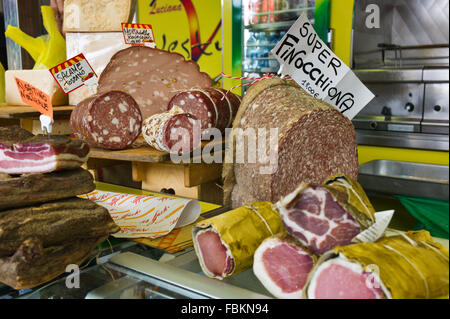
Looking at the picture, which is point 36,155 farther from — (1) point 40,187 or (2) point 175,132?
(2) point 175,132

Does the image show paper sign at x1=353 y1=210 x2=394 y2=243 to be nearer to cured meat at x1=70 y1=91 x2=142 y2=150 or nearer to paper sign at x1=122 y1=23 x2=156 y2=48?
cured meat at x1=70 y1=91 x2=142 y2=150

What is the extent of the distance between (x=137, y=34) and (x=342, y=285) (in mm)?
1849

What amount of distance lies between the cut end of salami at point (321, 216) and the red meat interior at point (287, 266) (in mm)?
48

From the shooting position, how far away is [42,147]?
3.80ft

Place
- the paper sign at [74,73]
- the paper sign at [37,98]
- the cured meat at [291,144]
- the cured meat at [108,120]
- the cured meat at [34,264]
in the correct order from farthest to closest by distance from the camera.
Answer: the paper sign at [74,73]
the cured meat at [108,120]
the paper sign at [37,98]
the cured meat at [291,144]
the cured meat at [34,264]

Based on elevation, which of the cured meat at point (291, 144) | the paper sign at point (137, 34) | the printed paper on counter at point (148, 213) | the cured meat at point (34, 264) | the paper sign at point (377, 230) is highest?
the paper sign at point (137, 34)

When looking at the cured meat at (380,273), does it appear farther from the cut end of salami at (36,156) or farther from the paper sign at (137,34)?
the paper sign at (137,34)

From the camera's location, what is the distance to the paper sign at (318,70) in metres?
1.43

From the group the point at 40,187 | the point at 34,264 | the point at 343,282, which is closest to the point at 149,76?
the point at 40,187

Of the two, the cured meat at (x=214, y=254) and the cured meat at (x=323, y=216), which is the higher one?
the cured meat at (x=323, y=216)

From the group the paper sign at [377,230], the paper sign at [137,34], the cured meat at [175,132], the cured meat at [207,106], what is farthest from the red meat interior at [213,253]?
the paper sign at [137,34]

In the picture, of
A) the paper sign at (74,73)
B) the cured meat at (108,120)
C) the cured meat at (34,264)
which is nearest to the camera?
the cured meat at (34,264)
